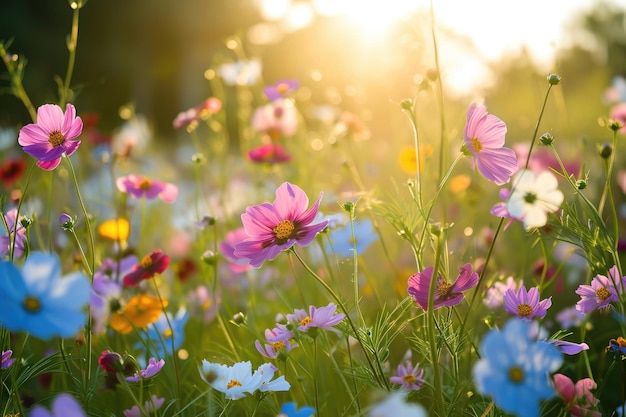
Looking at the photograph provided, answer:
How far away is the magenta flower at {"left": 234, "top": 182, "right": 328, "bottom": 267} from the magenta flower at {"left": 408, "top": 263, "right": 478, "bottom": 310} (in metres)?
0.12

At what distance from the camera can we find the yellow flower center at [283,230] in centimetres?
62

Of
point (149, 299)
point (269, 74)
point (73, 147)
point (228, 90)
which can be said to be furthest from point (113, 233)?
point (269, 74)

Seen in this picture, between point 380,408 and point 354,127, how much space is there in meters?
1.05

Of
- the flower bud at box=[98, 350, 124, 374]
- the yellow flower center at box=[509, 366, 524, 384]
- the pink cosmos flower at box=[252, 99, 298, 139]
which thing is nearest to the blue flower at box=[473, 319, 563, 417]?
the yellow flower center at box=[509, 366, 524, 384]

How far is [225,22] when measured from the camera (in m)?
9.27

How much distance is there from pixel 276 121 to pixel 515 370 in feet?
3.59

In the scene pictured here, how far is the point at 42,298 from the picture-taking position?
46 centimetres

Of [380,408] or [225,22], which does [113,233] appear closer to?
[380,408]

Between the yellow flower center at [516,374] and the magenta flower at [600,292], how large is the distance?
24 centimetres

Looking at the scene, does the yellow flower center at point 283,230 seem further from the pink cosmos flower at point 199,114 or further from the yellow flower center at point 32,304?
the pink cosmos flower at point 199,114

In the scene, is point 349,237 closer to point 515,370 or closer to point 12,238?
point 12,238

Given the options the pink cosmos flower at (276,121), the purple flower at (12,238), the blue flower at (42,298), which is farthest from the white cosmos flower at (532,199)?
the pink cosmos flower at (276,121)

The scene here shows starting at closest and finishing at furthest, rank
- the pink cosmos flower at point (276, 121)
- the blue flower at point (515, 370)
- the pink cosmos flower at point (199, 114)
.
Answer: the blue flower at point (515, 370) → the pink cosmos flower at point (199, 114) → the pink cosmos flower at point (276, 121)

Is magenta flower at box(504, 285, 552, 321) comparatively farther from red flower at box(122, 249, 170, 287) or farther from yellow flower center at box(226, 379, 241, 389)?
red flower at box(122, 249, 170, 287)
